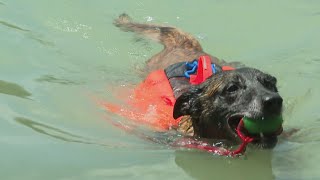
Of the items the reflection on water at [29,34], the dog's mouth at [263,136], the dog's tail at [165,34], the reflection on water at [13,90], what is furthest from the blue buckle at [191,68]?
the reflection on water at [29,34]

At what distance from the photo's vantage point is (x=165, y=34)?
26.7 ft

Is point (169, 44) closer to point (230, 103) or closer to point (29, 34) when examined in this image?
point (29, 34)

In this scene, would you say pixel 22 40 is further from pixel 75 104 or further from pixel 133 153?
pixel 133 153

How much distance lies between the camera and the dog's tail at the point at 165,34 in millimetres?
7859

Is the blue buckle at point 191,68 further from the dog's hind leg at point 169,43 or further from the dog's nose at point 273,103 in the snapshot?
the dog's nose at point 273,103

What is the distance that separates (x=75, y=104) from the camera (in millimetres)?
5809

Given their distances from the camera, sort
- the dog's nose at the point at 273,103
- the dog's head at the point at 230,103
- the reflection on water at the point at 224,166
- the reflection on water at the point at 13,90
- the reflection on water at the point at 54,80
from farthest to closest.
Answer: the reflection on water at the point at 54,80, the reflection on water at the point at 13,90, the dog's head at the point at 230,103, the dog's nose at the point at 273,103, the reflection on water at the point at 224,166

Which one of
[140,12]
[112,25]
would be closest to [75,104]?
[112,25]

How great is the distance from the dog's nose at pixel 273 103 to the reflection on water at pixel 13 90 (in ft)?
8.38

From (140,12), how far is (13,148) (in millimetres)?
5702

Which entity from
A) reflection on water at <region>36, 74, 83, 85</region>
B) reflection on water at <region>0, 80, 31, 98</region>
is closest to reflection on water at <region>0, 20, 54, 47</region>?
reflection on water at <region>36, 74, 83, 85</region>

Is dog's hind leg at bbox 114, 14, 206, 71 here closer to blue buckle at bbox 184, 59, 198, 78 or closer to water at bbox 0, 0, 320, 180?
water at bbox 0, 0, 320, 180

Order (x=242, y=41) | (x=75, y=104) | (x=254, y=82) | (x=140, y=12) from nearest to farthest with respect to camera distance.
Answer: (x=254, y=82) → (x=75, y=104) → (x=242, y=41) → (x=140, y=12)

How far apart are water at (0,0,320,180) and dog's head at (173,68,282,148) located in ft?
1.07
